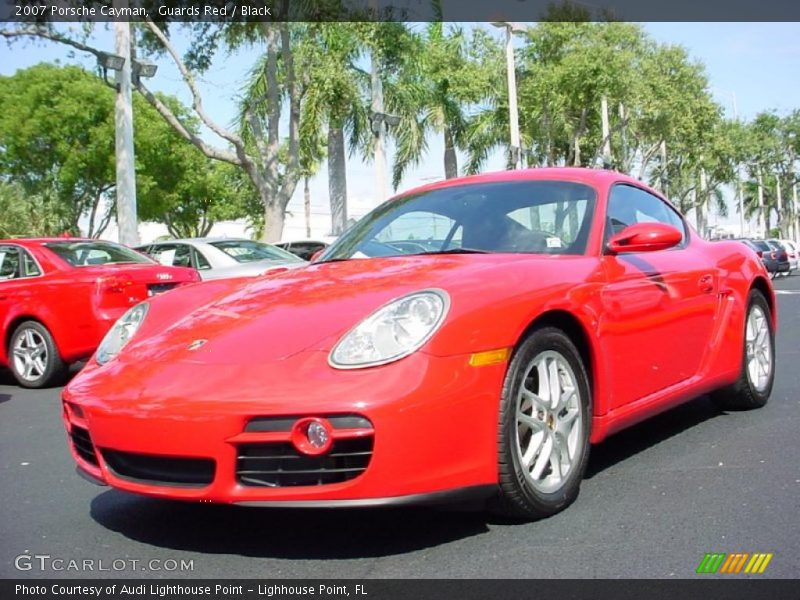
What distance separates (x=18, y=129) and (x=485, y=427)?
36127 millimetres

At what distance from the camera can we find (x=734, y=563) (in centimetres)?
302

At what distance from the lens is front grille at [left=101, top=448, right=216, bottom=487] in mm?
3152

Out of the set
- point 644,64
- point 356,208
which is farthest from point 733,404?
point 356,208

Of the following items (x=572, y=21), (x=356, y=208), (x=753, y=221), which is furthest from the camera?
(x=753, y=221)

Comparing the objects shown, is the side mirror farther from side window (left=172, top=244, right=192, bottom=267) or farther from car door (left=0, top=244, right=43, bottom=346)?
side window (left=172, top=244, right=192, bottom=267)

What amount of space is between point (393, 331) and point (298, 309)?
1.60 ft

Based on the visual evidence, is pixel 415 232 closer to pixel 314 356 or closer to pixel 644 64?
pixel 314 356

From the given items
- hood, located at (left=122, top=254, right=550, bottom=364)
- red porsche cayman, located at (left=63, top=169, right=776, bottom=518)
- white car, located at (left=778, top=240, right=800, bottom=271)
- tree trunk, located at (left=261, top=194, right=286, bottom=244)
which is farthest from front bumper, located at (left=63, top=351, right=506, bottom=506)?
white car, located at (left=778, top=240, right=800, bottom=271)

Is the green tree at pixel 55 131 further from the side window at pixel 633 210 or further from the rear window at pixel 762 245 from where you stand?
the side window at pixel 633 210

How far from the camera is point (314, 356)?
3225 mm

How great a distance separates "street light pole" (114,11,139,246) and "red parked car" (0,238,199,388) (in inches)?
Answer: 320

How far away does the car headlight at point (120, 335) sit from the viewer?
4.03 meters

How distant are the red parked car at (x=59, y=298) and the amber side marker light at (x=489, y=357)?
Result: 579 cm
